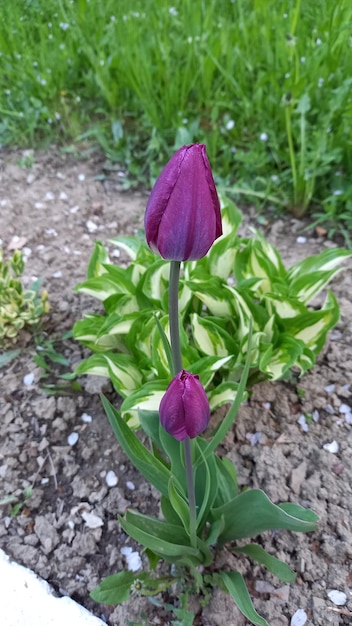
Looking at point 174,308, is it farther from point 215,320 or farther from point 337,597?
point 337,597

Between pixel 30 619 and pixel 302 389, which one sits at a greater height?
pixel 302 389

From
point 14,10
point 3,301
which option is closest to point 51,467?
point 3,301

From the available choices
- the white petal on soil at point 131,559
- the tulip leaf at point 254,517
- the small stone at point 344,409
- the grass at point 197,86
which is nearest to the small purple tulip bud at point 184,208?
the tulip leaf at point 254,517

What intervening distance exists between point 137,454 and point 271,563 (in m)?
0.37

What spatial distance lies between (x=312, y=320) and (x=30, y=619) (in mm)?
1017

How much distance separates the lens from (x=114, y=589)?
1.16 m

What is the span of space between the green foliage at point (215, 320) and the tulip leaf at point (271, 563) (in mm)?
361

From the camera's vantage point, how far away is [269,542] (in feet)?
4.47

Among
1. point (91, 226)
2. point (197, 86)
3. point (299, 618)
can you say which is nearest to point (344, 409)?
point (299, 618)

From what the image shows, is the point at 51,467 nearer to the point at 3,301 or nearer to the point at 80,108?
the point at 3,301

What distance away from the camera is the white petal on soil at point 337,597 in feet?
4.09

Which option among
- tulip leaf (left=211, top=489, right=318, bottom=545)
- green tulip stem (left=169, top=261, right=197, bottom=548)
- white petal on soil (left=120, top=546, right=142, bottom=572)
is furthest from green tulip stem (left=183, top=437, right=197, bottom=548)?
white petal on soil (left=120, top=546, right=142, bottom=572)

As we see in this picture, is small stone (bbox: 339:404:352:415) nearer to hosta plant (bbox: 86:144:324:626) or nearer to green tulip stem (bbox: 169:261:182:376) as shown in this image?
hosta plant (bbox: 86:144:324:626)

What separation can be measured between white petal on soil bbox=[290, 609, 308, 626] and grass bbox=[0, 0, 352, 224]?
1428 millimetres
